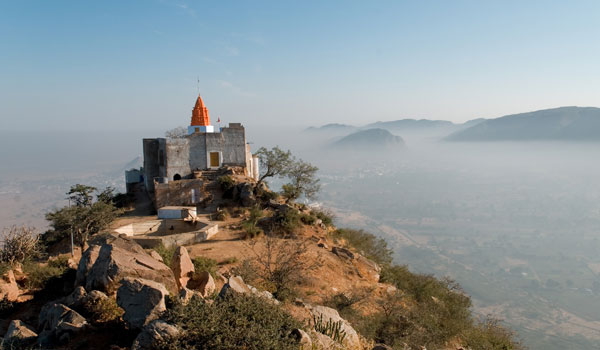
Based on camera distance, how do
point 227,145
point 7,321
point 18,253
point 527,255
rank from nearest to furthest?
point 7,321 < point 18,253 < point 227,145 < point 527,255

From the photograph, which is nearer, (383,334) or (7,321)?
(7,321)

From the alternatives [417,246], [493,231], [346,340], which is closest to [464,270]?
[417,246]

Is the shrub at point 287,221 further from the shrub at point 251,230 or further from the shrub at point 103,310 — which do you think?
the shrub at point 103,310

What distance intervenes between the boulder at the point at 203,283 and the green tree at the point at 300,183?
51.2 feet

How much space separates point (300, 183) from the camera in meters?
23.8

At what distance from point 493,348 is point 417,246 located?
99.2m

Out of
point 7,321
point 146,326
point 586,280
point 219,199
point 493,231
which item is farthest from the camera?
point 493,231

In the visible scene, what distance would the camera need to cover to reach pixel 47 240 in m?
14.4

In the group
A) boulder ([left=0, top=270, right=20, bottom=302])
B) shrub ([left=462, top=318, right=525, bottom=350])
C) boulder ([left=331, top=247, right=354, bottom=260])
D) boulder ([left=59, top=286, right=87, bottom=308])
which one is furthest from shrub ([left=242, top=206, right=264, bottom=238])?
boulder ([left=59, top=286, right=87, bottom=308])

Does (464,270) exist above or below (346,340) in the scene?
below

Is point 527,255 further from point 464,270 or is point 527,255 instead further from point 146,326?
point 146,326

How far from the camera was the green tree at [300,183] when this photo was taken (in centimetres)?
2321

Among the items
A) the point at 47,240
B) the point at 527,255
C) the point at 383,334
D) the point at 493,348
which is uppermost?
the point at 47,240

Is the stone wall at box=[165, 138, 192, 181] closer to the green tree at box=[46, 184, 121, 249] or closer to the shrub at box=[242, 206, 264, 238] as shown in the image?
the shrub at box=[242, 206, 264, 238]
